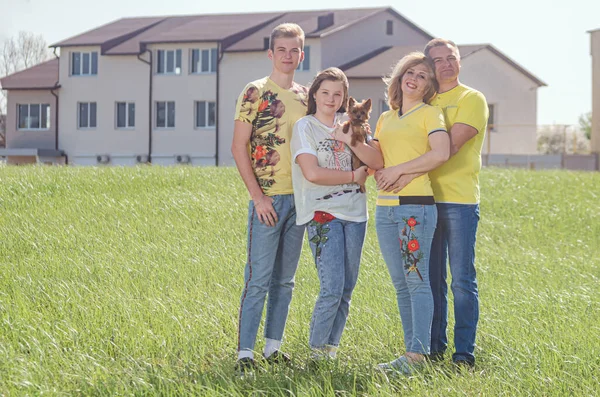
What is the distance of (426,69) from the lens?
5.12 m

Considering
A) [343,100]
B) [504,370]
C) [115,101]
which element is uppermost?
[115,101]

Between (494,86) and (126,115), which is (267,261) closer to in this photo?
(494,86)

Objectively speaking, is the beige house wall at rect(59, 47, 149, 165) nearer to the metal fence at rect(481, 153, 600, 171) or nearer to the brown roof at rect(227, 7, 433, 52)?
the brown roof at rect(227, 7, 433, 52)

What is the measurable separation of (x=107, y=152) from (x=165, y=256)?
3179 centimetres

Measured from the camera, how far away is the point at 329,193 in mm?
5035

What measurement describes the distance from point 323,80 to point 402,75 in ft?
1.77

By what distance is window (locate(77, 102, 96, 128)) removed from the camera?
41250mm

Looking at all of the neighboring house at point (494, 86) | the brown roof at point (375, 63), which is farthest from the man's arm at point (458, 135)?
the neighboring house at point (494, 86)

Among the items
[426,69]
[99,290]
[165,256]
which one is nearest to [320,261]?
[426,69]

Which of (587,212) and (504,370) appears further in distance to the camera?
(587,212)

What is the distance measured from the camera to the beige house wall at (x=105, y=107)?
40.1 m

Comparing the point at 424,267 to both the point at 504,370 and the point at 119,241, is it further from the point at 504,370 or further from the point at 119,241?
the point at 119,241

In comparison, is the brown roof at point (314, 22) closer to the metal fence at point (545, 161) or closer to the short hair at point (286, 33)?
the metal fence at point (545, 161)

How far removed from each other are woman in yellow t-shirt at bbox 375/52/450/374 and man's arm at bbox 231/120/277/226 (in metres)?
0.68
